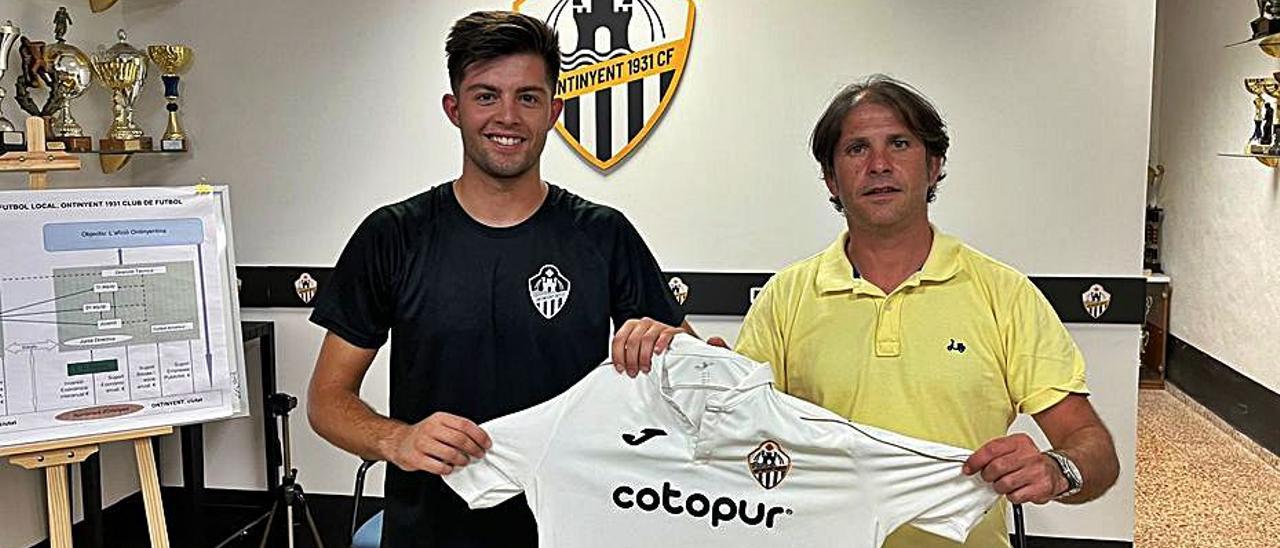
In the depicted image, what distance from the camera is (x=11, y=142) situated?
9.89 ft

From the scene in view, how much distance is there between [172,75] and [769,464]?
282cm

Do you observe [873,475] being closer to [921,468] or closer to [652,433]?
[921,468]

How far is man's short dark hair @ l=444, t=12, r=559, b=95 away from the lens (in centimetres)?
172

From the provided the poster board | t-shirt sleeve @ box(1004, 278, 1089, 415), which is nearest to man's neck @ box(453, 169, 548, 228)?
t-shirt sleeve @ box(1004, 278, 1089, 415)

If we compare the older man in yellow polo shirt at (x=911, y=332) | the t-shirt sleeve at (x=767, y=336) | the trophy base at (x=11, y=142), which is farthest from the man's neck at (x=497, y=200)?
the trophy base at (x=11, y=142)

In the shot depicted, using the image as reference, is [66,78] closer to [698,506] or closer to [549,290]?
[549,290]

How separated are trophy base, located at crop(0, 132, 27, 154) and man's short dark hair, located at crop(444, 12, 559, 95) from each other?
1826 millimetres

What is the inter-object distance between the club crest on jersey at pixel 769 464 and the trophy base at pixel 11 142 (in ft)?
7.86

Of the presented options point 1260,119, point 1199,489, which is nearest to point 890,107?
point 1199,489

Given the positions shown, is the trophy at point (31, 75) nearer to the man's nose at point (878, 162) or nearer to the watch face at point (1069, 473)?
the man's nose at point (878, 162)

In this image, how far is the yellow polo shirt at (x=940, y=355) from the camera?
63.0 inches

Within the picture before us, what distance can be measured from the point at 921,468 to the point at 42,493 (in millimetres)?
2977

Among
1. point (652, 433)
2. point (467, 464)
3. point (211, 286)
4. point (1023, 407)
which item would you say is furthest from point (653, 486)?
point (211, 286)

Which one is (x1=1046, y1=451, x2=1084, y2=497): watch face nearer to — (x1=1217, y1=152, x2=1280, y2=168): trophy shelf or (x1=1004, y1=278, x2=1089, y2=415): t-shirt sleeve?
(x1=1004, y1=278, x2=1089, y2=415): t-shirt sleeve
